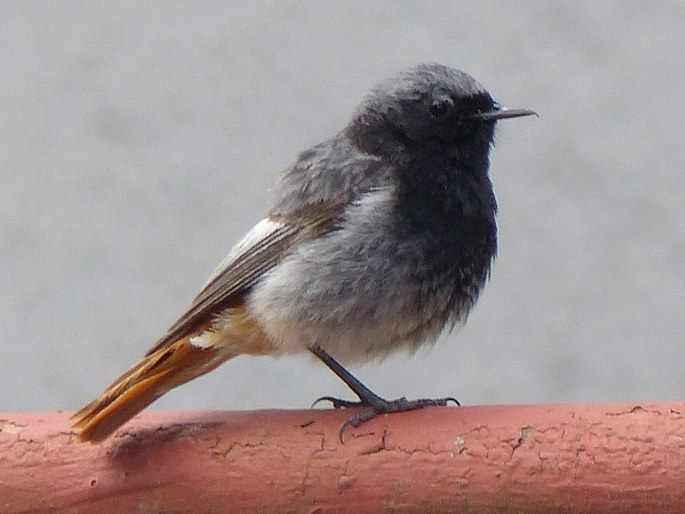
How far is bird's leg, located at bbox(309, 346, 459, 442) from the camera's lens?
7.31ft

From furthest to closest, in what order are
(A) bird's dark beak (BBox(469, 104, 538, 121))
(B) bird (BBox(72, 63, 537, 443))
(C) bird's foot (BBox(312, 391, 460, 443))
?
(A) bird's dark beak (BBox(469, 104, 538, 121))
(B) bird (BBox(72, 63, 537, 443))
(C) bird's foot (BBox(312, 391, 460, 443))

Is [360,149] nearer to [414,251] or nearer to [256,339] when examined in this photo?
[414,251]

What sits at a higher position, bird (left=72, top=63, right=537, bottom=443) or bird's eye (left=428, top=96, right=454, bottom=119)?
bird's eye (left=428, top=96, right=454, bottom=119)

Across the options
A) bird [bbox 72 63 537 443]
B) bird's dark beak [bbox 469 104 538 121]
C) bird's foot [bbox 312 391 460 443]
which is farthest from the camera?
bird's dark beak [bbox 469 104 538 121]

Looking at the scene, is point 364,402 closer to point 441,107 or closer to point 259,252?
point 259,252

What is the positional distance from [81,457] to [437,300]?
3.02 feet

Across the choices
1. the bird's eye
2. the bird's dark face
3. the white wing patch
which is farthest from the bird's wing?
the bird's eye

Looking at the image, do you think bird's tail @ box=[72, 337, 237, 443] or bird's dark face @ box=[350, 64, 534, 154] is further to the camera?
bird's dark face @ box=[350, 64, 534, 154]

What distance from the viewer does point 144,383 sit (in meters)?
2.53

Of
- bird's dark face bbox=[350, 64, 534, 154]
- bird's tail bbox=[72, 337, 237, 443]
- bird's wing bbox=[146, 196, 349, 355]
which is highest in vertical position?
bird's dark face bbox=[350, 64, 534, 154]

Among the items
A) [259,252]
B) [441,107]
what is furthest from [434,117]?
[259,252]

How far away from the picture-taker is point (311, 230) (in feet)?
9.34

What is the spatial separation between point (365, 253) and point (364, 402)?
0.33m

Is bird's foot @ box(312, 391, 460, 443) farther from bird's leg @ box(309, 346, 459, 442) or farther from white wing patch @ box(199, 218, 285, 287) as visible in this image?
white wing patch @ box(199, 218, 285, 287)
